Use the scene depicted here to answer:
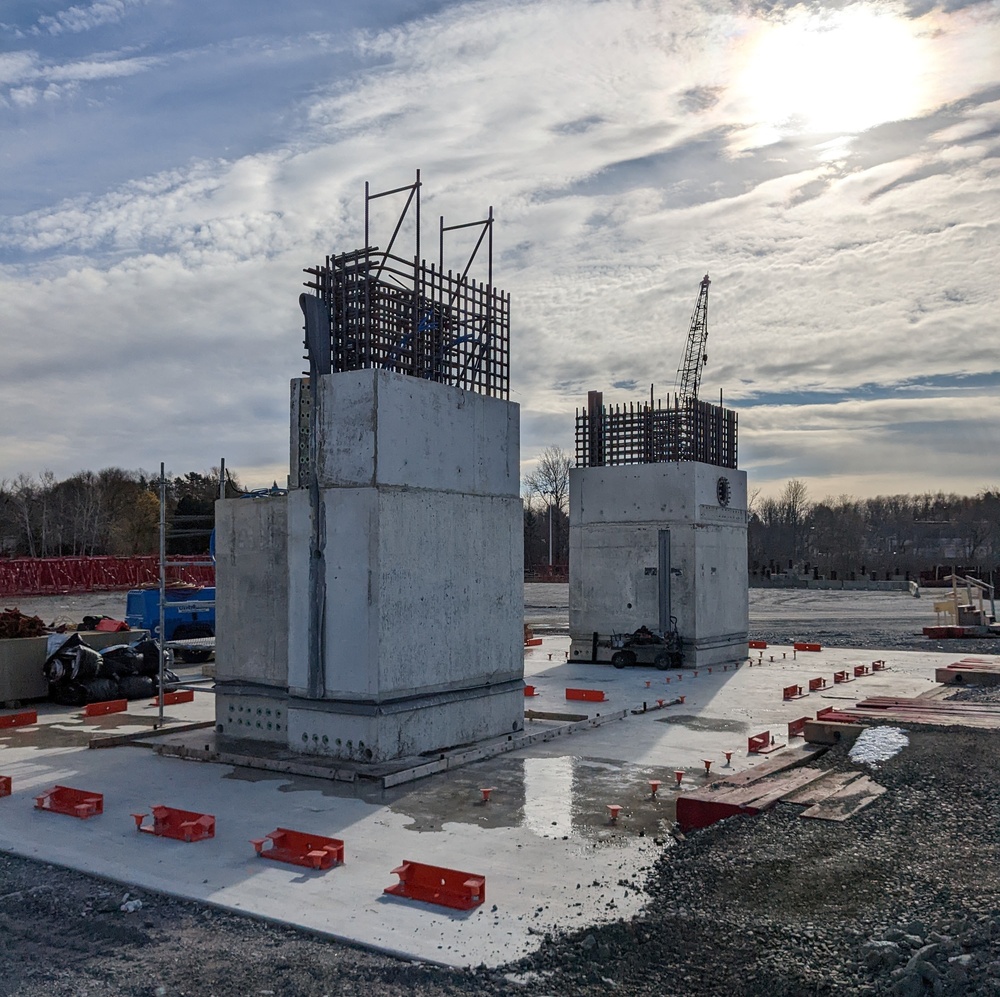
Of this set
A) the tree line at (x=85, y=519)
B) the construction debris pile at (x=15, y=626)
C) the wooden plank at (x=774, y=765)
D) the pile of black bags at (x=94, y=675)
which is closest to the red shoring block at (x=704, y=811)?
the wooden plank at (x=774, y=765)

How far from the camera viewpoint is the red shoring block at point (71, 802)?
331 inches

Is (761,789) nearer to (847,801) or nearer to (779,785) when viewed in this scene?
(779,785)

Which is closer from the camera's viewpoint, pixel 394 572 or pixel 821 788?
pixel 821 788

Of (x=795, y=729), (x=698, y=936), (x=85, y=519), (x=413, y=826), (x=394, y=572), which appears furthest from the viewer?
(x=85, y=519)

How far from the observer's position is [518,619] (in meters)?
12.2

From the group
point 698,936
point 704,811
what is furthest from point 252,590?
point 698,936

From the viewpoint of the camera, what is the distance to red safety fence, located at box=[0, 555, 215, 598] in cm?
4425

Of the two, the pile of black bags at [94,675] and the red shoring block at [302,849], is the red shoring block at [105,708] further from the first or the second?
the red shoring block at [302,849]

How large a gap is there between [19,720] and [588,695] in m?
8.64

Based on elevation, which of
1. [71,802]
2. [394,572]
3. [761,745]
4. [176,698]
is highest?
[394,572]

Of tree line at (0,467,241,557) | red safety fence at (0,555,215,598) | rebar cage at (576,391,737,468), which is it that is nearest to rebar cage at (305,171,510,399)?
rebar cage at (576,391,737,468)

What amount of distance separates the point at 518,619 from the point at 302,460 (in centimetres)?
348

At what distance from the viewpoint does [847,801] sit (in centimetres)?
791

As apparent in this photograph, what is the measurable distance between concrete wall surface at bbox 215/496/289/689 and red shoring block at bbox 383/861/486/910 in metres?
5.18
